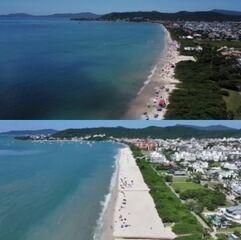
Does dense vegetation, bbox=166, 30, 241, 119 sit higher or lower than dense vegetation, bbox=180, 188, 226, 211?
higher

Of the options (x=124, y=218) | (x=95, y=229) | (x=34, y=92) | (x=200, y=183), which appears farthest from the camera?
(x=200, y=183)

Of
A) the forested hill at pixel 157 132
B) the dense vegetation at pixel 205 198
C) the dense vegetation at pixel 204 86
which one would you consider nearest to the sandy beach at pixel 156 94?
the dense vegetation at pixel 204 86

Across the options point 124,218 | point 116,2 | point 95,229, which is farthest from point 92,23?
point 95,229

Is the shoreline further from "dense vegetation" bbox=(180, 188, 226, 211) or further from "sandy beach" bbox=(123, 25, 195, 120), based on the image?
"sandy beach" bbox=(123, 25, 195, 120)

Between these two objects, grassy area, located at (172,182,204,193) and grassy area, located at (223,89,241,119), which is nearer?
grassy area, located at (223,89,241,119)

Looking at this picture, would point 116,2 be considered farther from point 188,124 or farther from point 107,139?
point 107,139

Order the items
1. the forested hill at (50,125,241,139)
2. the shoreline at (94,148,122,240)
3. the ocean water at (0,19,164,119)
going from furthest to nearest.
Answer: the shoreline at (94,148,122,240), the forested hill at (50,125,241,139), the ocean water at (0,19,164,119)

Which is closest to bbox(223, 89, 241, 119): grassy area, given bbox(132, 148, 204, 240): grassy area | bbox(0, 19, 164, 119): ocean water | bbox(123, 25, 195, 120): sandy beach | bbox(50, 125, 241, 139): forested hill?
bbox(50, 125, 241, 139): forested hill

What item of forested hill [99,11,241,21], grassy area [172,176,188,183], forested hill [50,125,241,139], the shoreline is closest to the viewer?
forested hill [99,11,241,21]
